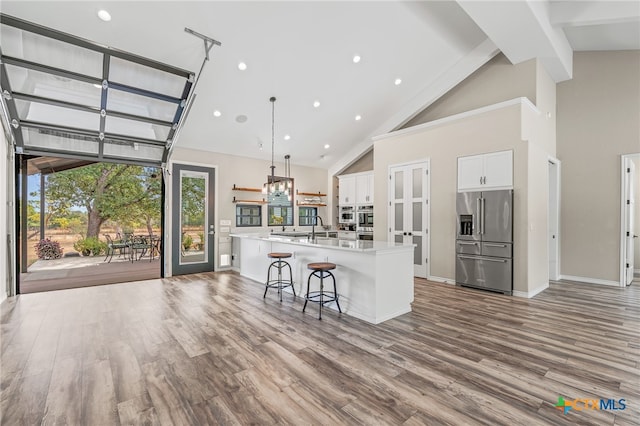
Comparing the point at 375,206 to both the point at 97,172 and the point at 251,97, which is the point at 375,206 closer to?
the point at 251,97

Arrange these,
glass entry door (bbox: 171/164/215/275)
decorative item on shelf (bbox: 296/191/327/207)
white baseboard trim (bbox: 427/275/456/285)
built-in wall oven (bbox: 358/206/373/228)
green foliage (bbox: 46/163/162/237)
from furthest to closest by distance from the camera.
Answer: green foliage (bbox: 46/163/162/237) < decorative item on shelf (bbox: 296/191/327/207) < built-in wall oven (bbox: 358/206/373/228) < glass entry door (bbox: 171/164/215/275) < white baseboard trim (bbox: 427/275/456/285)

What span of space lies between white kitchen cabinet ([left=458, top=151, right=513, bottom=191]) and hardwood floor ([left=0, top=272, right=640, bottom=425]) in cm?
190

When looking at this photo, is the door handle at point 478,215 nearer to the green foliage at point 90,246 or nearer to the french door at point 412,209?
the french door at point 412,209

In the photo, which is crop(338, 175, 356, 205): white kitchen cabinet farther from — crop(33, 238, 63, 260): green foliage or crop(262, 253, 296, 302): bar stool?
crop(33, 238, 63, 260): green foliage

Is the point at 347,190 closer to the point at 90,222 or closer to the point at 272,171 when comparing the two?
the point at 272,171

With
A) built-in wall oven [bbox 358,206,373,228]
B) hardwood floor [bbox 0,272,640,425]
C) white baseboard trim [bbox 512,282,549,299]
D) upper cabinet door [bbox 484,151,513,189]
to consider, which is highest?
upper cabinet door [bbox 484,151,513,189]

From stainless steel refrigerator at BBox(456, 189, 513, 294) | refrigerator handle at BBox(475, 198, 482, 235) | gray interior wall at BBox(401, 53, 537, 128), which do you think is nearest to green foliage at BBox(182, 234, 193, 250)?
stainless steel refrigerator at BBox(456, 189, 513, 294)

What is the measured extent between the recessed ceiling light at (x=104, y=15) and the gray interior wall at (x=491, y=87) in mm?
5698

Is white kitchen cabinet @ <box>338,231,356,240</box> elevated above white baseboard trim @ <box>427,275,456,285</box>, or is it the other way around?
white kitchen cabinet @ <box>338,231,356,240</box>

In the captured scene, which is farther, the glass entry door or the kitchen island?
the glass entry door

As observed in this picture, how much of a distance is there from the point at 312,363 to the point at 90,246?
972 centimetres

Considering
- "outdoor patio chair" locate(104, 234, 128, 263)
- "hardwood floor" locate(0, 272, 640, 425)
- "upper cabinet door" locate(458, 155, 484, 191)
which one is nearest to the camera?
"hardwood floor" locate(0, 272, 640, 425)

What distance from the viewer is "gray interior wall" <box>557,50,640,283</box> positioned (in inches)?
204

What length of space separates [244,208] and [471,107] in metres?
5.51
